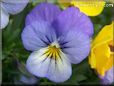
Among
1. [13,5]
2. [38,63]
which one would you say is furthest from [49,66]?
[13,5]

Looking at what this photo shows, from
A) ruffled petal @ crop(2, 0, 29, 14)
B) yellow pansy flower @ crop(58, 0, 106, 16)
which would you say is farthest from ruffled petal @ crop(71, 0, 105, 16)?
ruffled petal @ crop(2, 0, 29, 14)

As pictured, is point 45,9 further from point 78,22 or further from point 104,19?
point 104,19

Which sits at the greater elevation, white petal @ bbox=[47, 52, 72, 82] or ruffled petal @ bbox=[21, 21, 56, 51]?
ruffled petal @ bbox=[21, 21, 56, 51]

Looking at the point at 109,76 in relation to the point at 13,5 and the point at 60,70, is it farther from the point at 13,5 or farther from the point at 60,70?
the point at 13,5

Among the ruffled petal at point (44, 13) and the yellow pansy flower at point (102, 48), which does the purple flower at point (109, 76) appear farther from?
the ruffled petal at point (44, 13)

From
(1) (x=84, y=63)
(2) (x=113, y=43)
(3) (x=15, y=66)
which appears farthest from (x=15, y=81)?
(2) (x=113, y=43)

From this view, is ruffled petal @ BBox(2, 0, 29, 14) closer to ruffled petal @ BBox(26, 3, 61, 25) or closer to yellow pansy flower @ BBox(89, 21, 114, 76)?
ruffled petal @ BBox(26, 3, 61, 25)
